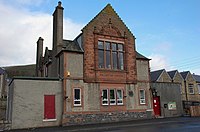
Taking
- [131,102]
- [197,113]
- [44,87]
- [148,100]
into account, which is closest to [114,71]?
[131,102]

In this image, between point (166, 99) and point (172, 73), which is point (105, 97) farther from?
point (172, 73)

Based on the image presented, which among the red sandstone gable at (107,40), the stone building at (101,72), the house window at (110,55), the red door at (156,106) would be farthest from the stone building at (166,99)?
the house window at (110,55)

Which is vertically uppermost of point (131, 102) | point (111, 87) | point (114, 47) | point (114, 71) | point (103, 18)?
point (103, 18)

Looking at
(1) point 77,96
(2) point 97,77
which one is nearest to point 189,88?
(2) point 97,77

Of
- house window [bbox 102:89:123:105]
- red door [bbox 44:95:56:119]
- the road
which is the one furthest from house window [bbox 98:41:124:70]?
the road

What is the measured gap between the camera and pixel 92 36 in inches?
862

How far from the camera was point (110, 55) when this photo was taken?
22.6 meters

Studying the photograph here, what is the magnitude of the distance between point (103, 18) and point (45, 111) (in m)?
11.3

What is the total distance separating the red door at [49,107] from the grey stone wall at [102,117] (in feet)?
4.04

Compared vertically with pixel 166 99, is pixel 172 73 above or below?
above

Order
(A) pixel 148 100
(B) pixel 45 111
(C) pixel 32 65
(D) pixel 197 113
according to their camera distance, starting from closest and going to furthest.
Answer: (B) pixel 45 111, (A) pixel 148 100, (D) pixel 197 113, (C) pixel 32 65

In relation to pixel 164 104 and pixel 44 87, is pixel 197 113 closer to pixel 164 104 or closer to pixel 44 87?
pixel 164 104

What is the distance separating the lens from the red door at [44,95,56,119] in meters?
18.6

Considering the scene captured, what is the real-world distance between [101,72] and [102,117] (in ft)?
14.5
